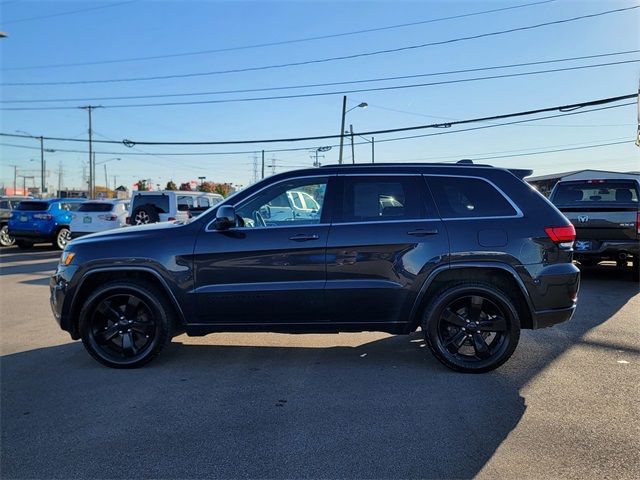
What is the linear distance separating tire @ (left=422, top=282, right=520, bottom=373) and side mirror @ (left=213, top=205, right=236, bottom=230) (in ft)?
6.51

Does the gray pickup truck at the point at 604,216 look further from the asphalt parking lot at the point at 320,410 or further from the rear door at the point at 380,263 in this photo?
the rear door at the point at 380,263

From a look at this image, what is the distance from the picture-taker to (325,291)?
4496 mm

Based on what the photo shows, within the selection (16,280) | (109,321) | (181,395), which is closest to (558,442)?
(181,395)

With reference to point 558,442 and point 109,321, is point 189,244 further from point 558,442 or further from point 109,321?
point 558,442

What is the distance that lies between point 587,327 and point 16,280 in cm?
1053

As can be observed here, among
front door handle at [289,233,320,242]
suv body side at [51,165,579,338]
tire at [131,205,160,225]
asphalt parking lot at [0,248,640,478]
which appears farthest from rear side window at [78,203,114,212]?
front door handle at [289,233,320,242]

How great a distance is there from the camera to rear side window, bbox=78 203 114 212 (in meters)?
15.9

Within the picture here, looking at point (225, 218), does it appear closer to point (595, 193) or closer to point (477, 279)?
point (477, 279)

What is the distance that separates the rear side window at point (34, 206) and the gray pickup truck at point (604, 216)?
15.4 meters

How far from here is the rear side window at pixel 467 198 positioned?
15.1 feet

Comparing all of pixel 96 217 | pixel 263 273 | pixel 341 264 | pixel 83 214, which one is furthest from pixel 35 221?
pixel 341 264

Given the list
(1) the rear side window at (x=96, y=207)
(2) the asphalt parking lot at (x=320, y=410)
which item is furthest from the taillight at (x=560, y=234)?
(1) the rear side window at (x=96, y=207)

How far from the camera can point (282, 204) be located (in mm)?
4801

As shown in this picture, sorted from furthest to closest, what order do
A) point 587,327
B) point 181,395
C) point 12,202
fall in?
point 12,202, point 587,327, point 181,395
